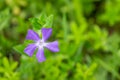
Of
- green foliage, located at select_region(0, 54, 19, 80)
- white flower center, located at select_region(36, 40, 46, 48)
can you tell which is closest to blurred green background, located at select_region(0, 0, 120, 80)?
green foliage, located at select_region(0, 54, 19, 80)

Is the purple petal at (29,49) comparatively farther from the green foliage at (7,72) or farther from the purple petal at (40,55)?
the green foliage at (7,72)

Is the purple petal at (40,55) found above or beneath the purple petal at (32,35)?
beneath

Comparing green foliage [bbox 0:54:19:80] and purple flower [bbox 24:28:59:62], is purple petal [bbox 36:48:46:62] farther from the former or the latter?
green foliage [bbox 0:54:19:80]

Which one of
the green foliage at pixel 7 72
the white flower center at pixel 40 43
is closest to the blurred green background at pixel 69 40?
the green foliage at pixel 7 72

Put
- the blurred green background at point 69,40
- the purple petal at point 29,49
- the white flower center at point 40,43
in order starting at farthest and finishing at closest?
the blurred green background at point 69,40, the white flower center at point 40,43, the purple petal at point 29,49

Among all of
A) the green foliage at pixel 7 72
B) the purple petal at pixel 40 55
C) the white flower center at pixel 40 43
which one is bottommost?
the purple petal at pixel 40 55

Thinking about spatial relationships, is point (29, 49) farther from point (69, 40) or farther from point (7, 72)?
point (69, 40)

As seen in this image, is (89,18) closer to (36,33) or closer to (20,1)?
(20,1)

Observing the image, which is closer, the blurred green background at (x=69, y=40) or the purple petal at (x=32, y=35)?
the purple petal at (x=32, y=35)
